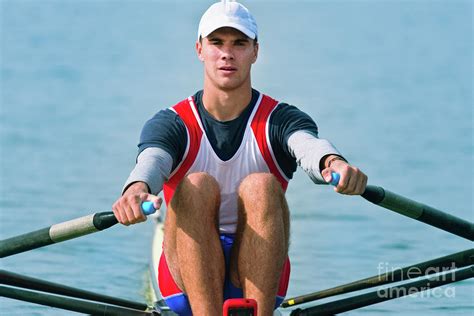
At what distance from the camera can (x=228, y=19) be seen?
16.9 ft

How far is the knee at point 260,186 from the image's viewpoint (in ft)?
15.8

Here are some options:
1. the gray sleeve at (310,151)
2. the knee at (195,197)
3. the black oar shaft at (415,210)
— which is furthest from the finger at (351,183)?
the knee at (195,197)

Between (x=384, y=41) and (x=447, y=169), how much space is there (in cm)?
1034

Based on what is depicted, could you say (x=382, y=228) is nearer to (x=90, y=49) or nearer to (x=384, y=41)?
(x=90, y=49)

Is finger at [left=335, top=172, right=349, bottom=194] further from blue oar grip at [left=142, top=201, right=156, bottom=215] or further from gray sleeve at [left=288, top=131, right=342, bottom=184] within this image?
blue oar grip at [left=142, top=201, right=156, bottom=215]

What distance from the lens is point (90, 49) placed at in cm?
2081

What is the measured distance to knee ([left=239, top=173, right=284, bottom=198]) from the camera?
4.81 metres

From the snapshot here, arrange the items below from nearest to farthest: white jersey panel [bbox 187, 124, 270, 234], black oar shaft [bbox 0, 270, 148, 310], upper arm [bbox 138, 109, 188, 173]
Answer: upper arm [bbox 138, 109, 188, 173] → white jersey panel [bbox 187, 124, 270, 234] → black oar shaft [bbox 0, 270, 148, 310]

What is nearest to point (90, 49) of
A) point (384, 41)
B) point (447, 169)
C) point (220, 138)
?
point (384, 41)

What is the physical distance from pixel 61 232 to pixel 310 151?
121 cm

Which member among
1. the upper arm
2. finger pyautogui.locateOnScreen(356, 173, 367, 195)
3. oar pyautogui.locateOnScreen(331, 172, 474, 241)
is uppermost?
the upper arm

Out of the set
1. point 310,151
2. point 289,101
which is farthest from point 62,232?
point 289,101

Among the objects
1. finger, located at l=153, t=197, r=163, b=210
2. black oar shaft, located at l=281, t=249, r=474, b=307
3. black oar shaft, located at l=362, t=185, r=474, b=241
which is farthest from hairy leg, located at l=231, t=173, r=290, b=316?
black oar shaft, located at l=281, t=249, r=474, b=307

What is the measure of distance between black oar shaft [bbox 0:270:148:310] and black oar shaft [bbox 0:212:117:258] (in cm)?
16
